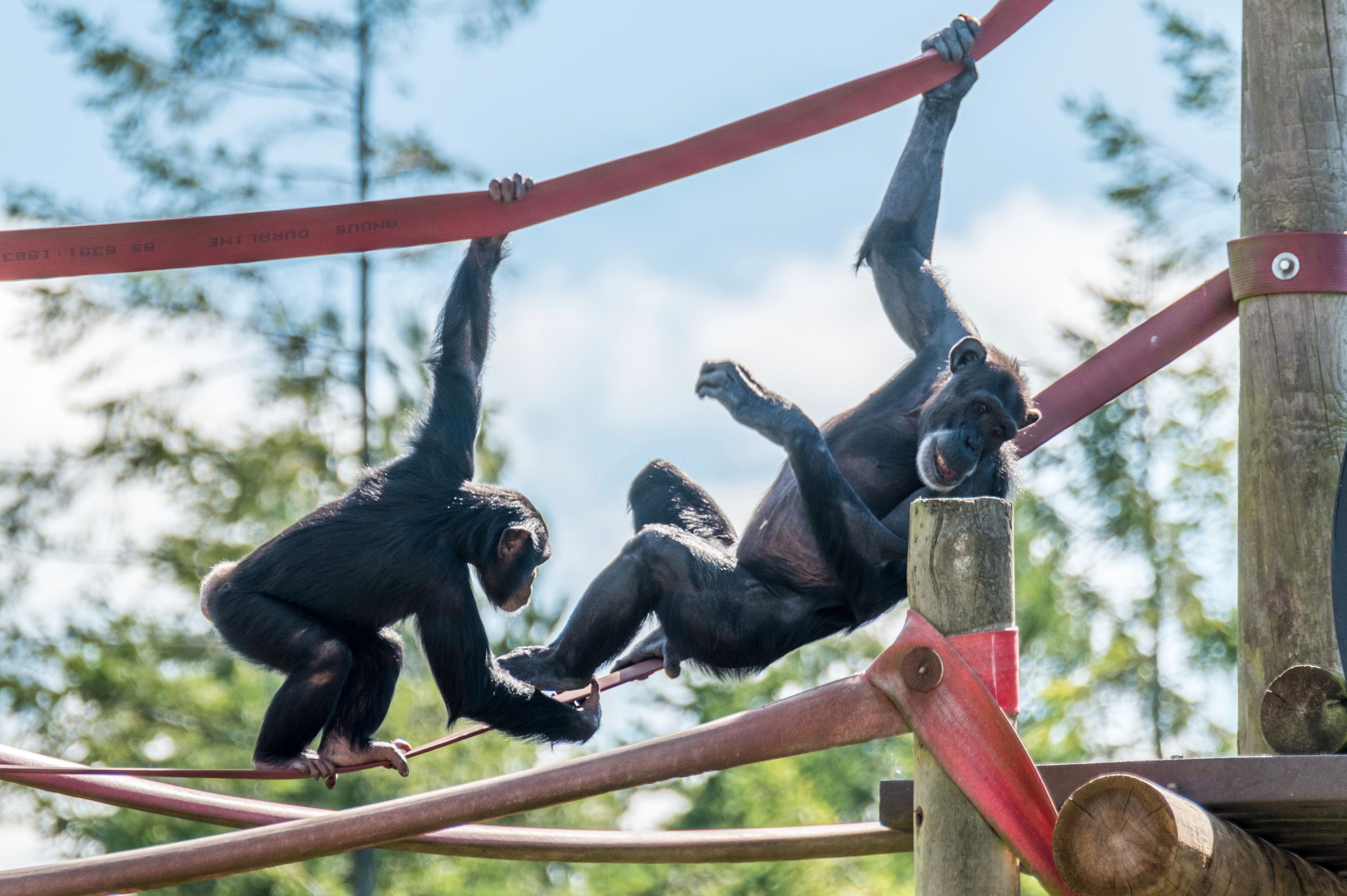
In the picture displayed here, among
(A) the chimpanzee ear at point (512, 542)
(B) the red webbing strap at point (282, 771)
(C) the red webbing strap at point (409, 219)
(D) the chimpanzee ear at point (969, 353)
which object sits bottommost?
(B) the red webbing strap at point (282, 771)

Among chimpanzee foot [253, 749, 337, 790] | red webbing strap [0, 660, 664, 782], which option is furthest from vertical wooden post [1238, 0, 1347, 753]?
chimpanzee foot [253, 749, 337, 790]

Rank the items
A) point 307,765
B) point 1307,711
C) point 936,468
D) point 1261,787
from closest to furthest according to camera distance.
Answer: point 1261,787 < point 1307,711 < point 307,765 < point 936,468

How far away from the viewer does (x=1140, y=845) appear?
2689mm

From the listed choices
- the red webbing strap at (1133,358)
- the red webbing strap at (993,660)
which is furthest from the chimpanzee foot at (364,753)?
the red webbing strap at (1133,358)

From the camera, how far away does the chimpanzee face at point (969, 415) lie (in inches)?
196

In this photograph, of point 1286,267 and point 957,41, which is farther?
point 957,41

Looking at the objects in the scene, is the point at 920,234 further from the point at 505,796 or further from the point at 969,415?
the point at 505,796

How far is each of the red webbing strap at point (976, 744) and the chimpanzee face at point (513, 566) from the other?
2192 mm

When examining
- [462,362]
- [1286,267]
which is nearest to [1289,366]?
[1286,267]

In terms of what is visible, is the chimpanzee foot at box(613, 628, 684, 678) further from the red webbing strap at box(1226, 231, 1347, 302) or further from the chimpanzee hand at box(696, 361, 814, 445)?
the red webbing strap at box(1226, 231, 1347, 302)

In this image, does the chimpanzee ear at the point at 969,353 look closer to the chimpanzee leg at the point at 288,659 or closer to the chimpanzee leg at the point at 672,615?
the chimpanzee leg at the point at 672,615

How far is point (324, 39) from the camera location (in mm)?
15812

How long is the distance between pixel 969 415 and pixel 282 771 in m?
2.67

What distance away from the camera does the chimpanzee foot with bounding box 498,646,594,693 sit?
5.10 metres
